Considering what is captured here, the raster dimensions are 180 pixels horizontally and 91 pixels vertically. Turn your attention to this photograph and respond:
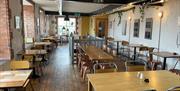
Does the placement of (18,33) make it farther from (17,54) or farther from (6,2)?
(6,2)

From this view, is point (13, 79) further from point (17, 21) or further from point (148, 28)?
point (148, 28)

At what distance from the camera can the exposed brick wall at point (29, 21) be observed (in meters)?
8.31

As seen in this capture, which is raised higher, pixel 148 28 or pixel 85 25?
pixel 85 25

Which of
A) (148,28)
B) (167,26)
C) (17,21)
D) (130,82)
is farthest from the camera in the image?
(148,28)

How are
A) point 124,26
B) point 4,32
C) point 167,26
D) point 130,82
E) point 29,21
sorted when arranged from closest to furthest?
point 130,82
point 4,32
point 167,26
point 29,21
point 124,26

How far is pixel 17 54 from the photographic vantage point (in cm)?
506

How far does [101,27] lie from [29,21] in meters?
6.89

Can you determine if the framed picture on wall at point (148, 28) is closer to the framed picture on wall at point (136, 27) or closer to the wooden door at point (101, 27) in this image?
the framed picture on wall at point (136, 27)

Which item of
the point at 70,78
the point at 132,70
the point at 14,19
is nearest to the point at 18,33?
the point at 14,19

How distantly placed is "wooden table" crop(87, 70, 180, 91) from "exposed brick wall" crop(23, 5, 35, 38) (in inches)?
249

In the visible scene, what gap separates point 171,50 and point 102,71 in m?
3.59

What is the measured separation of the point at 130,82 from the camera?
2.55m

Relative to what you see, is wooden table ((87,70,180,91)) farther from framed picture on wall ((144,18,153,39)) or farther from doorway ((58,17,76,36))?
doorway ((58,17,76,36))

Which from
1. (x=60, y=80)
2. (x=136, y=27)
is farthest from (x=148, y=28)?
(x=60, y=80)
